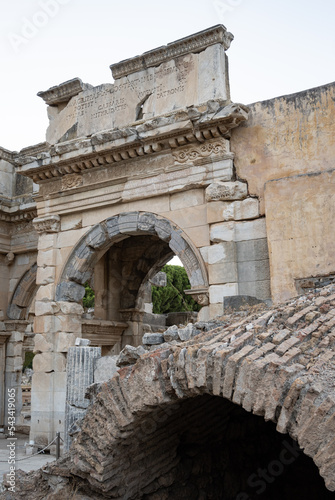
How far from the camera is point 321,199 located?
266 inches

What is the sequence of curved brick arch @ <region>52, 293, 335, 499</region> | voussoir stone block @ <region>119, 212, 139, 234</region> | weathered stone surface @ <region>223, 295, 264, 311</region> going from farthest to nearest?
voussoir stone block @ <region>119, 212, 139, 234</region>
weathered stone surface @ <region>223, 295, 264, 311</region>
curved brick arch @ <region>52, 293, 335, 499</region>

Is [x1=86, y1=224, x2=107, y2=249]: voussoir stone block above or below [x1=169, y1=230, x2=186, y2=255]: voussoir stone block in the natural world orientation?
above

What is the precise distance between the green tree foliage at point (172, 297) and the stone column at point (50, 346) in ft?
38.9

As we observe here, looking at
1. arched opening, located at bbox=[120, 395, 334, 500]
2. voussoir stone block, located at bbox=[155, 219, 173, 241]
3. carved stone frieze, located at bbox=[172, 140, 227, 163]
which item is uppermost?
carved stone frieze, located at bbox=[172, 140, 227, 163]

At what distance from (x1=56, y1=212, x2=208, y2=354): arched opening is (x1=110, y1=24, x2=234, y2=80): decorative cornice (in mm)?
2608

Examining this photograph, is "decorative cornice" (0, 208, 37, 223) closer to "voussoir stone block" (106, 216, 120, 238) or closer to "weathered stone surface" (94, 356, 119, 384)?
"voussoir stone block" (106, 216, 120, 238)

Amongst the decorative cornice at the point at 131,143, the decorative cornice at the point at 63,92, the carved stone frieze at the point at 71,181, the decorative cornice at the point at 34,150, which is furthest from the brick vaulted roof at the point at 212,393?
the decorative cornice at the point at 34,150

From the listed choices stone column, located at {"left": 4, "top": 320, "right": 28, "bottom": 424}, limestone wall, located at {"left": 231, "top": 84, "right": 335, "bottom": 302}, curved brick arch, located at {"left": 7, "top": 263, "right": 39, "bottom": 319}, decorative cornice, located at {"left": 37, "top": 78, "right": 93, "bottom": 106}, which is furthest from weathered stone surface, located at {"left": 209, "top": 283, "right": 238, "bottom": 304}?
stone column, located at {"left": 4, "top": 320, "right": 28, "bottom": 424}

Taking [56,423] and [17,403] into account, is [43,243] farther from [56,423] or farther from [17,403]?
[17,403]

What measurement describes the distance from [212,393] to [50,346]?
19.6 ft

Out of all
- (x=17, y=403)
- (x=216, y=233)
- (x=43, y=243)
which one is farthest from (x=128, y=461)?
(x=17, y=403)

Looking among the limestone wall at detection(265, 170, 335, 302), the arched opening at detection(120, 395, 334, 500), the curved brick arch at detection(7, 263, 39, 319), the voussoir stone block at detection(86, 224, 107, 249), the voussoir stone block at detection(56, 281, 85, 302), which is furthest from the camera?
the curved brick arch at detection(7, 263, 39, 319)

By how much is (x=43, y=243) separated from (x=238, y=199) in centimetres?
384

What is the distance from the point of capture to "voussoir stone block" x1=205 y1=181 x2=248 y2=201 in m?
7.35
